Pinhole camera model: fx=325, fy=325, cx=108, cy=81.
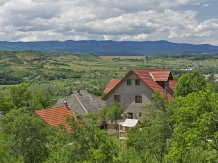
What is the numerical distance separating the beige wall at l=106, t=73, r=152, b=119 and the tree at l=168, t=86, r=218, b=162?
30.4 m

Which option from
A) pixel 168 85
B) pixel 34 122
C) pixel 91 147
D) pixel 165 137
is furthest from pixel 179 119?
pixel 168 85

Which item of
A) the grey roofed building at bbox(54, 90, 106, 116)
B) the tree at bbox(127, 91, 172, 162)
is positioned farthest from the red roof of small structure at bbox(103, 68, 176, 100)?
the tree at bbox(127, 91, 172, 162)

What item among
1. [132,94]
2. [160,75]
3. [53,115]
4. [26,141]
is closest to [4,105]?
[53,115]

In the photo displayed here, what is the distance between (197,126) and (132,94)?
33396 mm

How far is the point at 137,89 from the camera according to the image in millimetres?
52344

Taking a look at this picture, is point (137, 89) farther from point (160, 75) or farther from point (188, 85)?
point (188, 85)

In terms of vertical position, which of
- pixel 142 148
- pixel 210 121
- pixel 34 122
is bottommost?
pixel 142 148

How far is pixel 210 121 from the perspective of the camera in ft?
62.2

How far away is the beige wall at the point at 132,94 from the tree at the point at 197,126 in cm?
3043

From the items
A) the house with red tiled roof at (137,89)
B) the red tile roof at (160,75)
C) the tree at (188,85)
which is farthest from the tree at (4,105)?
the tree at (188,85)

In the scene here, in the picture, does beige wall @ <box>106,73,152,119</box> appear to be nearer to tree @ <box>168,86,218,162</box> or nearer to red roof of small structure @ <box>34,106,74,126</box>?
red roof of small structure @ <box>34,106,74,126</box>

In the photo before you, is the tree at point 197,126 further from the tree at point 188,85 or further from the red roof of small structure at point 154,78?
the red roof of small structure at point 154,78

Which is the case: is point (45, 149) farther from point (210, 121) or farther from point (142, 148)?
point (210, 121)

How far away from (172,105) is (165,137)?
295cm
